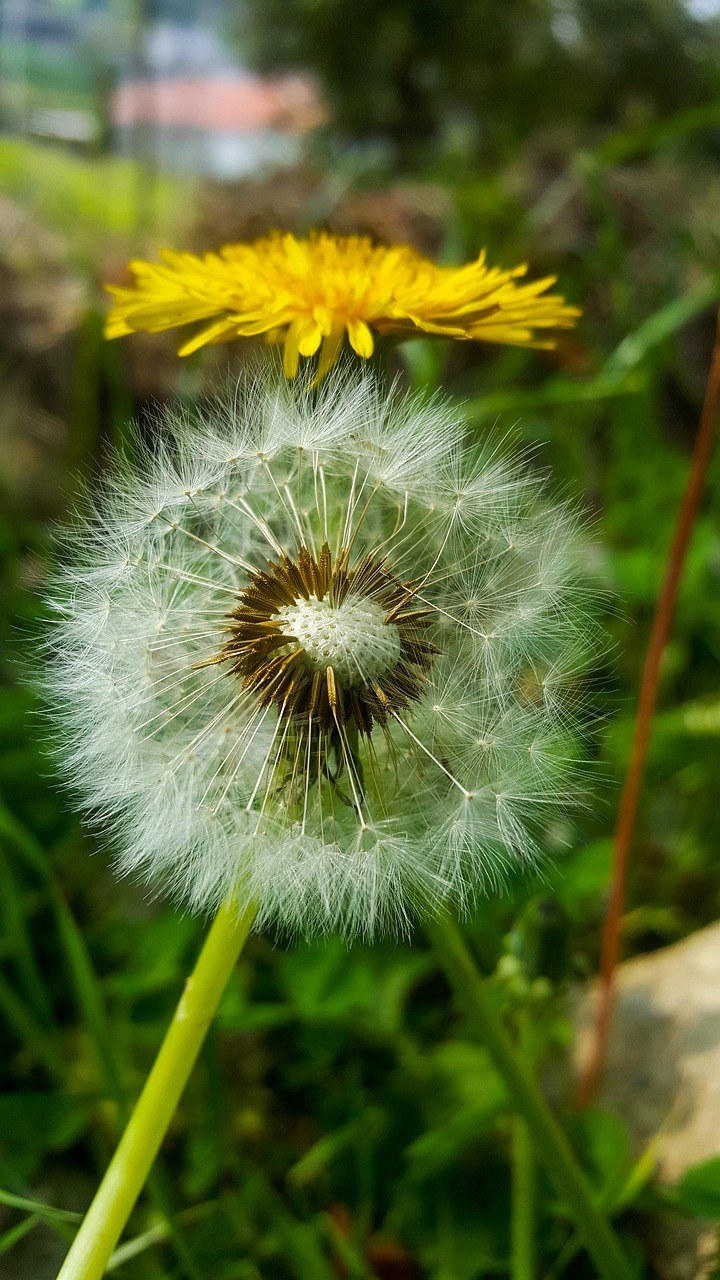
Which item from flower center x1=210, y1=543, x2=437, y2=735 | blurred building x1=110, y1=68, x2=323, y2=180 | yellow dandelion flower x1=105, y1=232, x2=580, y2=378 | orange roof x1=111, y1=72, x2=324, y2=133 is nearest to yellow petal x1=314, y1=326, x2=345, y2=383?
yellow dandelion flower x1=105, y1=232, x2=580, y2=378

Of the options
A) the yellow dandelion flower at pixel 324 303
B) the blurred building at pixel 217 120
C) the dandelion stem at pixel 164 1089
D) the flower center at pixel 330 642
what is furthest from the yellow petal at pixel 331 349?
the blurred building at pixel 217 120

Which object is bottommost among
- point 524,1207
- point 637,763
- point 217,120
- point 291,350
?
point 524,1207

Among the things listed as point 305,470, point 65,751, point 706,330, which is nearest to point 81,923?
point 65,751

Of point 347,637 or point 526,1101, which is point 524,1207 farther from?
point 347,637

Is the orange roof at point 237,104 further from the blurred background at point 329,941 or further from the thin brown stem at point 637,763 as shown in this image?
the thin brown stem at point 637,763

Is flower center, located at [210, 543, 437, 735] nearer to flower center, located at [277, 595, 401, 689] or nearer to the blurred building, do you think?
flower center, located at [277, 595, 401, 689]

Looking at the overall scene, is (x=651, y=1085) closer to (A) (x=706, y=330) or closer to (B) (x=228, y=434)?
(B) (x=228, y=434)

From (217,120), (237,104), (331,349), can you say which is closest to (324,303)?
(331,349)
